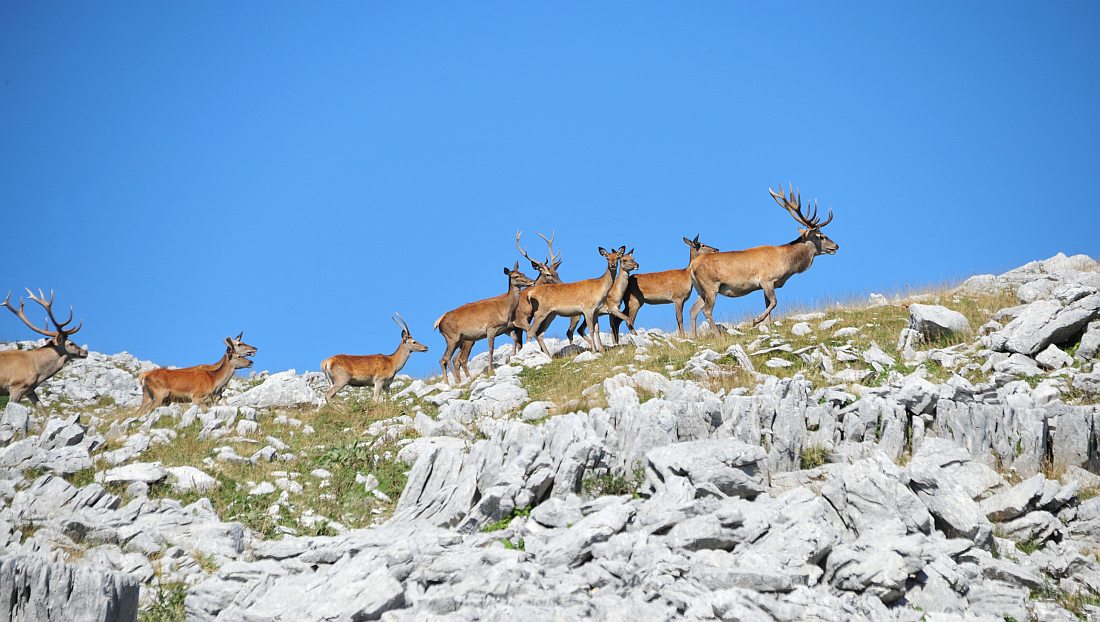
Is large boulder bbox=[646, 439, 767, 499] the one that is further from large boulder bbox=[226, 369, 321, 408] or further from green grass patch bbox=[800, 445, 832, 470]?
large boulder bbox=[226, 369, 321, 408]

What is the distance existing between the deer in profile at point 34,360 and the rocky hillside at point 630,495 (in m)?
3.45

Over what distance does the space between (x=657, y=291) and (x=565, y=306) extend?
2.14 meters

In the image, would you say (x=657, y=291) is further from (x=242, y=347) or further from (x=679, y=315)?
(x=242, y=347)

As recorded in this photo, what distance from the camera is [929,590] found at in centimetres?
848

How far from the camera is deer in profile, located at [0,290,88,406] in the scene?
67.7ft

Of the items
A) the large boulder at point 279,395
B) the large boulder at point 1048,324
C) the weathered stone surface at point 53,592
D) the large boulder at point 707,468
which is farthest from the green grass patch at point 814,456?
the large boulder at point 279,395

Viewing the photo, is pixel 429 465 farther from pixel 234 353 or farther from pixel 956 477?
pixel 234 353

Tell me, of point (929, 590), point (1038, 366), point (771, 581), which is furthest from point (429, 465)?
point (1038, 366)

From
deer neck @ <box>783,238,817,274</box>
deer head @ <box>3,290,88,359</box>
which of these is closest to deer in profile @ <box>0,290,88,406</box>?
deer head @ <box>3,290,88,359</box>

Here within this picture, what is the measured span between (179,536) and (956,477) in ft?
29.3

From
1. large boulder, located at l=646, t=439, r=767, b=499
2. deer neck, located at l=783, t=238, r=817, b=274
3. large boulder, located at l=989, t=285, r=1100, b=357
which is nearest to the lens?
large boulder, located at l=646, t=439, r=767, b=499

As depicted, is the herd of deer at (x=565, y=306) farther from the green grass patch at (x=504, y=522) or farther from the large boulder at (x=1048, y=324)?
the green grass patch at (x=504, y=522)

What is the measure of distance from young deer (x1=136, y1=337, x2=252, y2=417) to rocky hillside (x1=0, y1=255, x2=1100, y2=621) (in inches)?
42.5

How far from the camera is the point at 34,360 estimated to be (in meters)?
21.0
